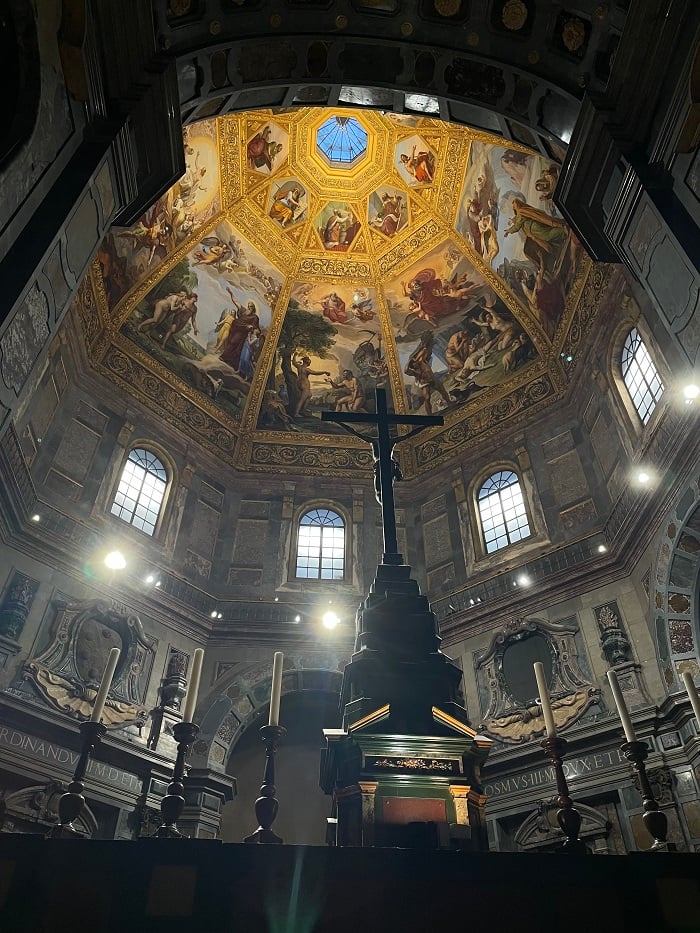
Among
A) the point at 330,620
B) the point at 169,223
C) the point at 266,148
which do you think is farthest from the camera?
the point at 266,148

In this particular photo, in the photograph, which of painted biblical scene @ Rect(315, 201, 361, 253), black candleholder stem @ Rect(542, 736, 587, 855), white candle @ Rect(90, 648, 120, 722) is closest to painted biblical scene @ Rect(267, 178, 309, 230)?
painted biblical scene @ Rect(315, 201, 361, 253)

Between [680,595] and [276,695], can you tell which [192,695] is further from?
[680,595]

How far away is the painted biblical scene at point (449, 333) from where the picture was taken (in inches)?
739

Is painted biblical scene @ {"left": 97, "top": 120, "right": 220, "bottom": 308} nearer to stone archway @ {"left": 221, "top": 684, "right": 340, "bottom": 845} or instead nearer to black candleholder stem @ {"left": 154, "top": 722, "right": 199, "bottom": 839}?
stone archway @ {"left": 221, "top": 684, "right": 340, "bottom": 845}

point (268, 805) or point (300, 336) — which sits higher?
point (300, 336)

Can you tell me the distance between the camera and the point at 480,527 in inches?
644

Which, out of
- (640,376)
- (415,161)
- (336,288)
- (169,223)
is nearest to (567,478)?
(640,376)

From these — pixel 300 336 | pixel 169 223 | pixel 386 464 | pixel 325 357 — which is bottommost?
pixel 386 464

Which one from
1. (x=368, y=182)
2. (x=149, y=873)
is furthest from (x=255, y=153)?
(x=149, y=873)

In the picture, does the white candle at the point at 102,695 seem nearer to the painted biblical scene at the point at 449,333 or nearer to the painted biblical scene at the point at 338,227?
the painted biblical scene at the point at 449,333

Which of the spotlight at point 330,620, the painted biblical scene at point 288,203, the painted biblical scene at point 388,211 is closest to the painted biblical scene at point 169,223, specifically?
the painted biblical scene at point 288,203

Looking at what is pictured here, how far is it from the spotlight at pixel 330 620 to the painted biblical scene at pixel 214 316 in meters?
7.03

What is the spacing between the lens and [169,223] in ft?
59.3

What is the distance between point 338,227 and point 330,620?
13.2 metres
